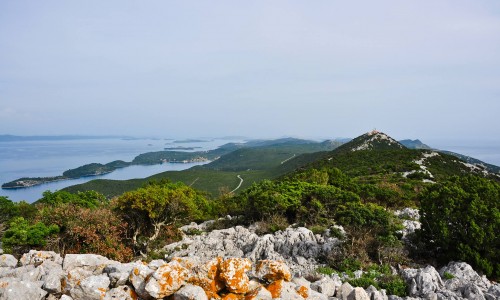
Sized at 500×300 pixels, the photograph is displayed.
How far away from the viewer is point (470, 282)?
372 inches

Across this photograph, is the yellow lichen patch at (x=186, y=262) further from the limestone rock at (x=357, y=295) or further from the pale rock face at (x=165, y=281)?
the limestone rock at (x=357, y=295)

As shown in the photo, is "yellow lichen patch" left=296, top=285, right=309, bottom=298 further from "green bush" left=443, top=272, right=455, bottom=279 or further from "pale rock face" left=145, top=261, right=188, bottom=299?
"green bush" left=443, top=272, right=455, bottom=279

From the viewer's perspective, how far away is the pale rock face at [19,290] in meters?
6.56

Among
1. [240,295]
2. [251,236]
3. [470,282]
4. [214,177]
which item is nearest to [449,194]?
[470,282]

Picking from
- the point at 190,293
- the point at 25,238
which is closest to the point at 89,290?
the point at 190,293

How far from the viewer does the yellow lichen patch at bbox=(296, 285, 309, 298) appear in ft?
25.5

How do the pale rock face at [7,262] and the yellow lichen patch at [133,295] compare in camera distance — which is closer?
the yellow lichen patch at [133,295]

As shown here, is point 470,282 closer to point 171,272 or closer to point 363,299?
point 363,299

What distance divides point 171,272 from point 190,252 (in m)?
8.48

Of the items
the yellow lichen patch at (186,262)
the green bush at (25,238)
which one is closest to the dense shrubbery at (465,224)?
the yellow lichen patch at (186,262)

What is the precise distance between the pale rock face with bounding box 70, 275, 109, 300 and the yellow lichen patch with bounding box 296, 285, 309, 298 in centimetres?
490

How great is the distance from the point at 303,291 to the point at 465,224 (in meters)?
8.62

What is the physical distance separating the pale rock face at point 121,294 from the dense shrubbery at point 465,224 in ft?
39.1

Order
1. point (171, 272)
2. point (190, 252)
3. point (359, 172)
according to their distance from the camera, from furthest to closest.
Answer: point (359, 172)
point (190, 252)
point (171, 272)
